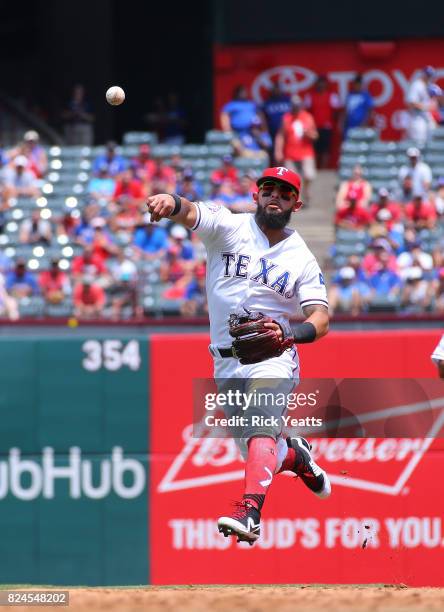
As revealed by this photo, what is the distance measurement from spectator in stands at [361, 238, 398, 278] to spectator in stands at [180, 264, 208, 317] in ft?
5.90

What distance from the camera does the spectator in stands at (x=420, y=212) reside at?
52.0ft

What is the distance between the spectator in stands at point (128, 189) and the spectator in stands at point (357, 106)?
3959 millimetres

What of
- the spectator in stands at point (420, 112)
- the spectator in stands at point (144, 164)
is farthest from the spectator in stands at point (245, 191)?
the spectator in stands at point (420, 112)

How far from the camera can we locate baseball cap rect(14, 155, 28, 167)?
17.2 meters

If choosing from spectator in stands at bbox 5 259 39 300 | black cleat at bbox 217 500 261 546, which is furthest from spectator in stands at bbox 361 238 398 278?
black cleat at bbox 217 500 261 546

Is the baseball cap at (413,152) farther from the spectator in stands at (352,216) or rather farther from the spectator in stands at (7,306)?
the spectator in stands at (7,306)

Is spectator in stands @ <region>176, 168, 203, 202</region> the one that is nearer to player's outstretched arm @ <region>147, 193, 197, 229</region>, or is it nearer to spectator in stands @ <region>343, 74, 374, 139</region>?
spectator in stands @ <region>343, 74, 374, 139</region>

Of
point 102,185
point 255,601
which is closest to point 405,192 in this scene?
point 102,185

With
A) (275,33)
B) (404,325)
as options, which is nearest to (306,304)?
(404,325)

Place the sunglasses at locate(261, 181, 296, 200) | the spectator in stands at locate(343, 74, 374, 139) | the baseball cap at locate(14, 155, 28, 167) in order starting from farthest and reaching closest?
the spectator in stands at locate(343, 74, 374, 139) < the baseball cap at locate(14, 155, 28, 167) < the sunglasses at locate(261, 181, 296, 200)

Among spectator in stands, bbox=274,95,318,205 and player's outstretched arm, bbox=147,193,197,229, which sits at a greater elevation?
spectator in stands, bbox=274,95,318,205

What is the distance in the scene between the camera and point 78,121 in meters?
20.5

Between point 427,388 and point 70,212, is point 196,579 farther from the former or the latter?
point 70,212

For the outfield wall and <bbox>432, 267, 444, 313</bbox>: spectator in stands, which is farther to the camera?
<bbox>432, 267, 444, 313</bbox>: spectator in stands
